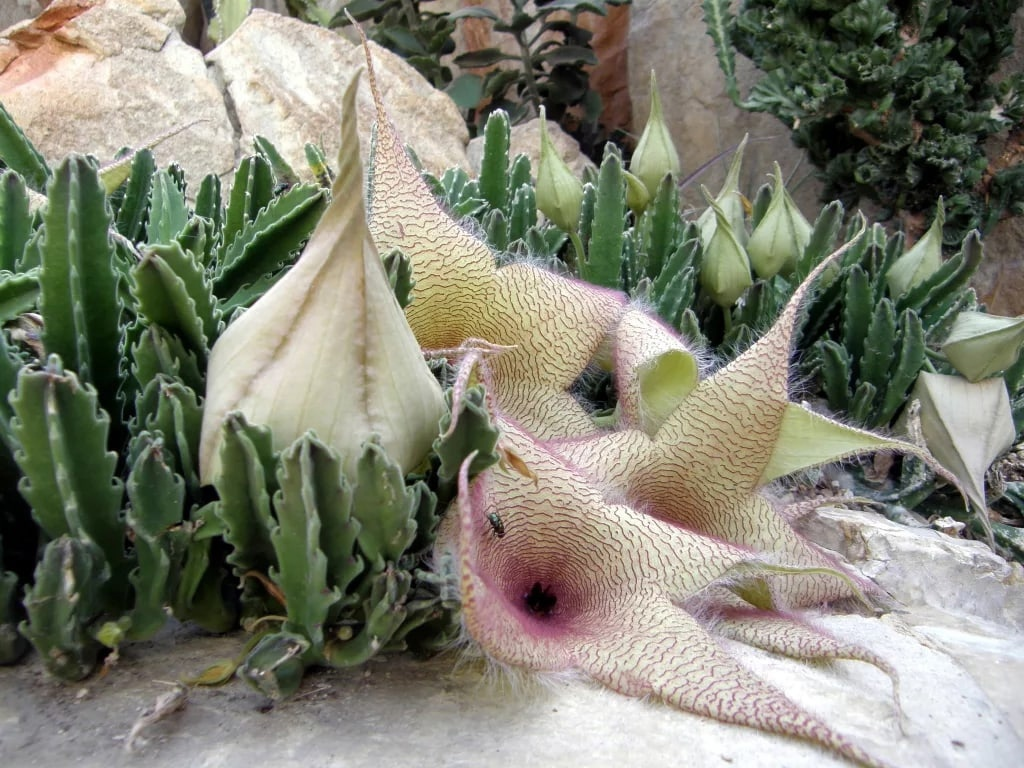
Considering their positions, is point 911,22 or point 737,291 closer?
point 737,291

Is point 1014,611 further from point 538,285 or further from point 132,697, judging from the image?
point 132,697

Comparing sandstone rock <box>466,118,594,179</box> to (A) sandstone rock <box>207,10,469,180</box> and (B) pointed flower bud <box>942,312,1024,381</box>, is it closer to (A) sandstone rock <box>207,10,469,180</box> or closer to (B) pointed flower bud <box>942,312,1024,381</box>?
(A) sandstone rock <box>207,10,469,180</box>

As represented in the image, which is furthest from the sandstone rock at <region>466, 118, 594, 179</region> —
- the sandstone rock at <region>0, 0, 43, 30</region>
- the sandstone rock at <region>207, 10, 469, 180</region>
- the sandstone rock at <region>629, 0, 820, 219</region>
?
the sandstone rock at <region>0, 0, 43, 30</region>

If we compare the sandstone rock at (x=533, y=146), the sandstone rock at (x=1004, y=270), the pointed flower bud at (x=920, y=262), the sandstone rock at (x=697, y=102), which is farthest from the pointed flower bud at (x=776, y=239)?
the sandstone rock at (x=697, y=102)

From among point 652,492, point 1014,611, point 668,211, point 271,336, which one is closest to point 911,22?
point 668,211

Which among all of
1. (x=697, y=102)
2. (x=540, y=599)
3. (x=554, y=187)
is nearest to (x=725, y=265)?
(x=554, y=187)

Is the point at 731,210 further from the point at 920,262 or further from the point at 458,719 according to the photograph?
the point at 458,719
